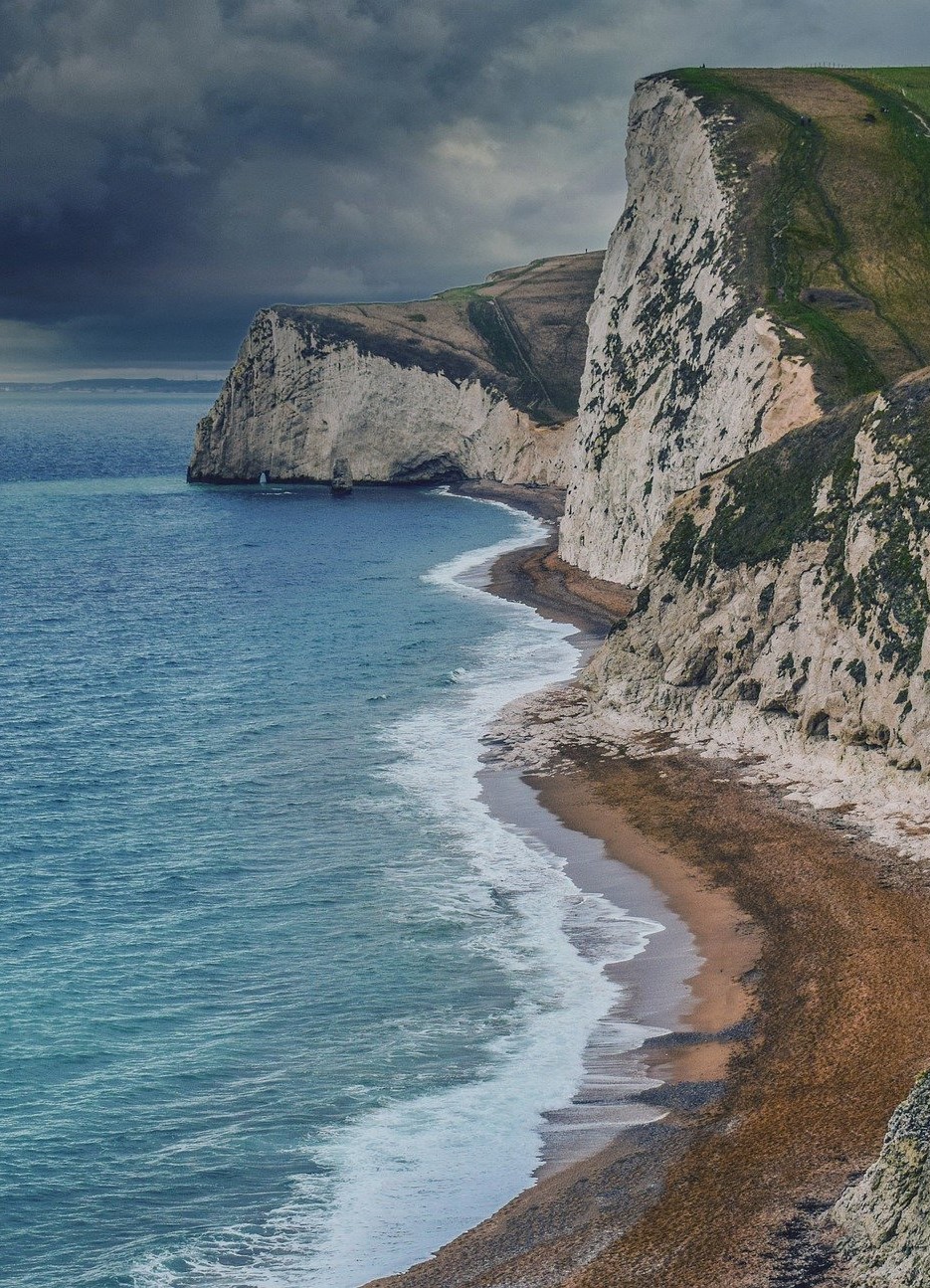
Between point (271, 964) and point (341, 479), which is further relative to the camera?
point (341, 479)

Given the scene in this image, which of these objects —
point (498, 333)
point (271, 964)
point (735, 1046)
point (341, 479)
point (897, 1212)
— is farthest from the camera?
point (498, 333)

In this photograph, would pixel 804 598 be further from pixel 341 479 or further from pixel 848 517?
pixel 341 479

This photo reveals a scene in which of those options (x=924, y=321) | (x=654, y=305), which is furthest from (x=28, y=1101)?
(x=654, y=305)

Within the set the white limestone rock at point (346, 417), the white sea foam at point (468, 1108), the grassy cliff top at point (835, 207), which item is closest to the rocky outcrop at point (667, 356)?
the grassy cliff top at point (835, 207)

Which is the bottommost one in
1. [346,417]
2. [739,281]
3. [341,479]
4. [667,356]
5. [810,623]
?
[810,623]

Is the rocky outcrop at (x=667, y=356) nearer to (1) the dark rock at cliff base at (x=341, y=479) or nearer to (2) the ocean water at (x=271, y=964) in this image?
(2) the ocean water at (x=271, y=964)

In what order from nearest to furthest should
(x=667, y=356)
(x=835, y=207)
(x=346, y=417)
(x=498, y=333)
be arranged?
(x=835, y=207), (x=667, y=356), (x=346, y=417), (x=498, y=333)

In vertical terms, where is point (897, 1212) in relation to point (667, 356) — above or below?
below

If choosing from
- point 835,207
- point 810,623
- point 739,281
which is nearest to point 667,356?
point 739,281
